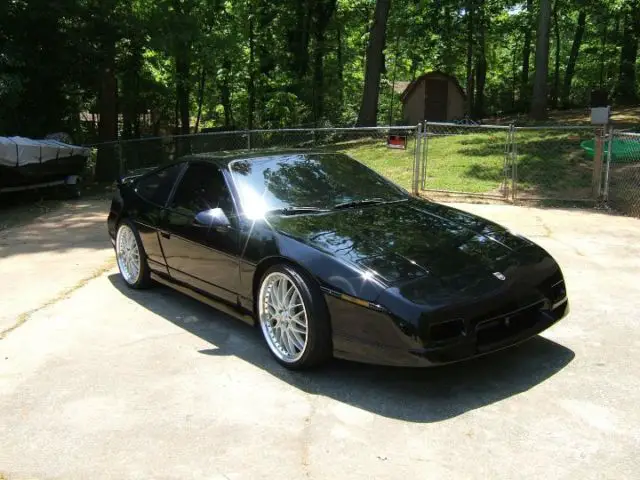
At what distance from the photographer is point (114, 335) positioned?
4.84 m

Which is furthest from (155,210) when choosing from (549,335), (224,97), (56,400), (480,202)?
(224,97)

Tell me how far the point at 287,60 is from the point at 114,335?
998 inches

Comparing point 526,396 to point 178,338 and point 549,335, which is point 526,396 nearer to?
point 549,335

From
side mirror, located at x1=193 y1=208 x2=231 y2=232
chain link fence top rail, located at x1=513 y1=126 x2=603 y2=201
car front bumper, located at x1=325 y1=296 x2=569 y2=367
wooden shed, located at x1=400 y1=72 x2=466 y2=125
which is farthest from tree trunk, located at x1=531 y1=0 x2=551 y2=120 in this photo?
car front bumper, located at x1=325 y1=296 x2=569 y2=367

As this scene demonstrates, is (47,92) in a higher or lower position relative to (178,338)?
higher

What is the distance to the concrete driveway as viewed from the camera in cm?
297

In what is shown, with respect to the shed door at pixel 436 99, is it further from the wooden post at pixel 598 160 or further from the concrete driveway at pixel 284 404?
the concrete driveway at pixel 284 404

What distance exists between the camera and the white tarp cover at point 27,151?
11.4m

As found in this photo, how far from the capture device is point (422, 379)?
3.81 metres

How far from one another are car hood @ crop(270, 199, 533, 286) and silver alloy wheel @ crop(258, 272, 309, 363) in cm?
33

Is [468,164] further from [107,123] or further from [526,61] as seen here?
[526,61]

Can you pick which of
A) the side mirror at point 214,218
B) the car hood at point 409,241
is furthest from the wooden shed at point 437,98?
the side mirror at point 214,218

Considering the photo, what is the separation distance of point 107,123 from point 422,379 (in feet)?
50.7

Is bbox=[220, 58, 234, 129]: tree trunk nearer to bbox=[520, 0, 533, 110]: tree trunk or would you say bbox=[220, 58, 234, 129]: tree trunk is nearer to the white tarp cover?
the white tarp cover
